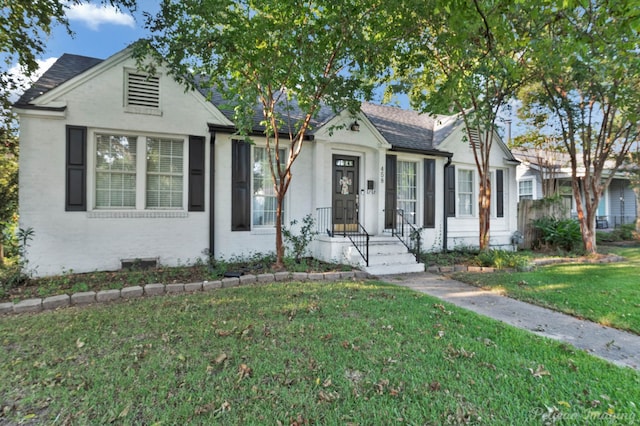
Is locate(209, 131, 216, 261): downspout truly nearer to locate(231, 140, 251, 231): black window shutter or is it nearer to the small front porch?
locate(231, 140, 251, 231): black window shutter

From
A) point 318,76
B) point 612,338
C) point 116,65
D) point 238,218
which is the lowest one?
point 612,338

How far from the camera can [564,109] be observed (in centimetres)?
916

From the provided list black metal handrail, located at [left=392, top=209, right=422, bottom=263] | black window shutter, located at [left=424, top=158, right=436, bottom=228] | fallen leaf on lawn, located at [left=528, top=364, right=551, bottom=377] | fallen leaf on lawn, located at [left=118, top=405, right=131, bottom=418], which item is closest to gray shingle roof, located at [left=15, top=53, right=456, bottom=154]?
black window shutter, located at [left=424, top=158, right=436, bottom=228]

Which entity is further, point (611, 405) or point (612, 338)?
point (612, 338)

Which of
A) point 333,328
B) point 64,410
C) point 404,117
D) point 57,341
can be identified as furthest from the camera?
point 404,117

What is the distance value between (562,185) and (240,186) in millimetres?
18185

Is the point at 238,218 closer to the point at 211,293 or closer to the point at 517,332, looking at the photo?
the point at 211,293

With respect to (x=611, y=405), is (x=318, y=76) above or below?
above

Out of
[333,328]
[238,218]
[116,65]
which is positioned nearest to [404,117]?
[238,218]

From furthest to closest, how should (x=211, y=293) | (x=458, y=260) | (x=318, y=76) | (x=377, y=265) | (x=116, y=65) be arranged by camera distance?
1. (x=458, y=260)
2. (x=377, y=265)
3. (x=116, y=65)
4. (x=318, y=76)
5. (x=211, y=293)

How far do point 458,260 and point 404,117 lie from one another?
247 inches

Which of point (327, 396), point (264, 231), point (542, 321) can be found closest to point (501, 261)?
point (542, 321)

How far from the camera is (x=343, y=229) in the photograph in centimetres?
898

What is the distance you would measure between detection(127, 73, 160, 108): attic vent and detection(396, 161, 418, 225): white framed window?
6.80 metres
